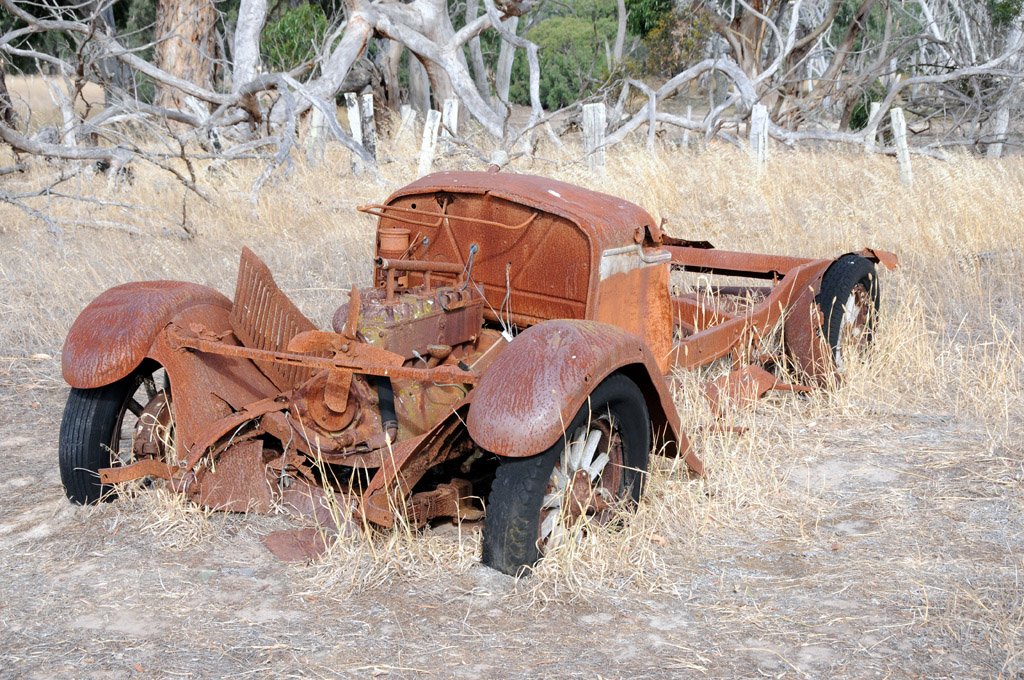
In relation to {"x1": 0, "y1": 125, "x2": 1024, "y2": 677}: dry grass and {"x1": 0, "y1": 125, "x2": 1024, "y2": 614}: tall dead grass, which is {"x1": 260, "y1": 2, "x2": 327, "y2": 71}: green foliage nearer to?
{"x1": 0, "y1": 125, "x2": 1024, "y2": 614}: tall dead grass

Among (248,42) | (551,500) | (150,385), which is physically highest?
(248,42)

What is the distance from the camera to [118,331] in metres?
3.63

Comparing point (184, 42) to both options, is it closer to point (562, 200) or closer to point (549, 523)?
point (562, 200)

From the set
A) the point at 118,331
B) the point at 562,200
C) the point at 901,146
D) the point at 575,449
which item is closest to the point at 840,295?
the point at 562,200

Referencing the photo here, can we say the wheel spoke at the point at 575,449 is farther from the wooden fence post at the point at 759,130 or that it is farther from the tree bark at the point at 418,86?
the tree bark at the point at 418,86

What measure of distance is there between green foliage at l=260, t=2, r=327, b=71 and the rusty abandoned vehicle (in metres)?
14.6

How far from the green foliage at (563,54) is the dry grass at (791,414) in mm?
19804

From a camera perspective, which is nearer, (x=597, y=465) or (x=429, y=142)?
(x=597, y=465)

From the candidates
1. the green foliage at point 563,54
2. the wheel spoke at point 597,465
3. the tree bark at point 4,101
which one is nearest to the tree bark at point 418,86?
the tree bark at point 4,101

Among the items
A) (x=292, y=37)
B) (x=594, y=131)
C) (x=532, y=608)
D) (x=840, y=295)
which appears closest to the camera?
(x=532, y=608)

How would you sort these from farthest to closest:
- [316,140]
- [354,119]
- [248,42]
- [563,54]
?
[563,54] < [354,119] < [316,140] < [248,42]

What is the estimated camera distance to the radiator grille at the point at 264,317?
388 cm

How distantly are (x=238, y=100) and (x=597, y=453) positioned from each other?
7.87m

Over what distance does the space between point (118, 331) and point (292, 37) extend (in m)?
15.9
